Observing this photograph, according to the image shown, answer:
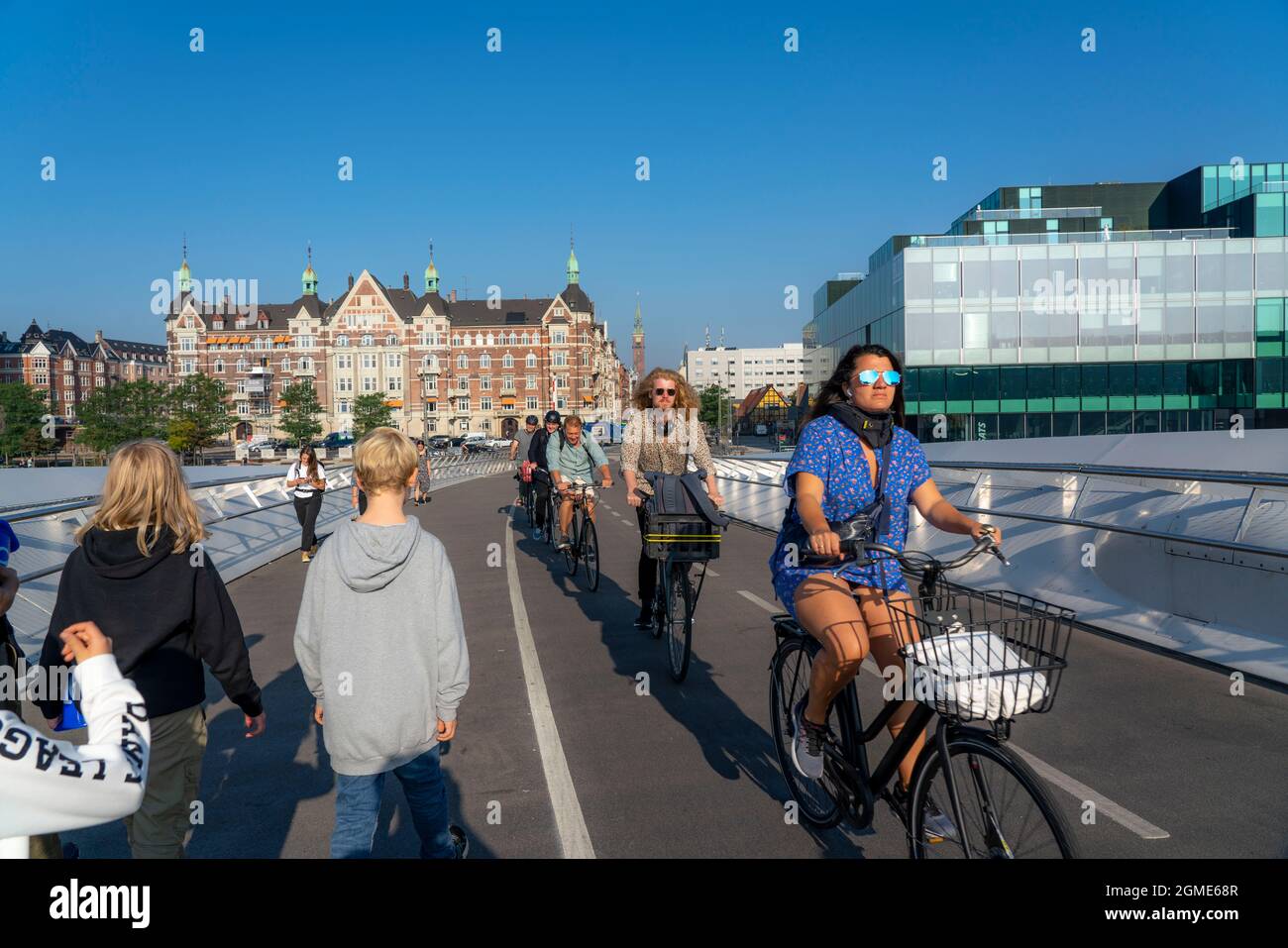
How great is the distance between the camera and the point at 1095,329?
45.7 meters

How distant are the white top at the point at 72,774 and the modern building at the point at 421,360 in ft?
389

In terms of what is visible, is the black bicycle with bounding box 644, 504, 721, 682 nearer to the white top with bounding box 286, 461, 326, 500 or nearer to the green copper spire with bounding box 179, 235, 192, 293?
the white top with bounding box 286, 461, 326, 500

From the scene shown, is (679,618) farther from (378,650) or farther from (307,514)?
(307,514)

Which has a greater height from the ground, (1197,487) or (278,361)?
(278,361)

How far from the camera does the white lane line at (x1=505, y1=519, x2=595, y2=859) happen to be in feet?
13.5

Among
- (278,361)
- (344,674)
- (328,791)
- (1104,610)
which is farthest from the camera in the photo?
(278,361)

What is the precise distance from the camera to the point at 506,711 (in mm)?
6262

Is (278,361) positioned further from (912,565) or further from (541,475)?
(912,565)

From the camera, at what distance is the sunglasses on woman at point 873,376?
157 inches

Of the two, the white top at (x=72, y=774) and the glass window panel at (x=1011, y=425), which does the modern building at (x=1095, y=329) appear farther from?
the white top at (x=72, y=774)
